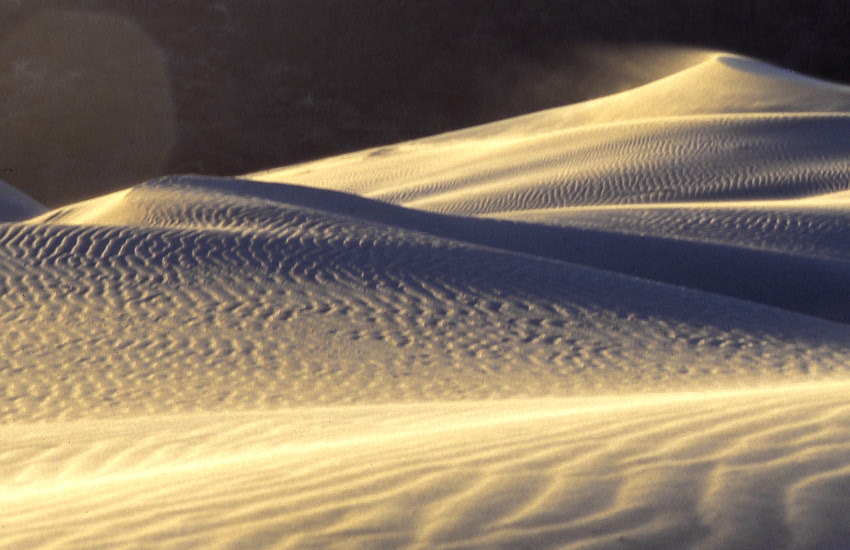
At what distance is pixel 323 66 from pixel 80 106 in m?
9.55

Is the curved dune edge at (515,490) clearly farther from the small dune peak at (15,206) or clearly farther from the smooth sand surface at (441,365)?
the small dune peak at (15,206)

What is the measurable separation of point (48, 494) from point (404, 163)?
70.0 feet

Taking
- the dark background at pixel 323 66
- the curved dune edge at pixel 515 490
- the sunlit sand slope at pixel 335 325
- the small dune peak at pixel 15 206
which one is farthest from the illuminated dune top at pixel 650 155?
the dark background at pixel 323 66

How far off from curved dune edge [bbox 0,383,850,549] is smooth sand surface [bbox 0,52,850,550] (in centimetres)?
1

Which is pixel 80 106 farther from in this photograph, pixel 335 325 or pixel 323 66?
pixel 335 325

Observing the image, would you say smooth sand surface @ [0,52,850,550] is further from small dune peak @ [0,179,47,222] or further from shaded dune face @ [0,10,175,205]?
shaded dune face @ [0,10,175,205]

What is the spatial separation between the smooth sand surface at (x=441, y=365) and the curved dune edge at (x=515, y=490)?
0.01 metres

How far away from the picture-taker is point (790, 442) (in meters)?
3.43

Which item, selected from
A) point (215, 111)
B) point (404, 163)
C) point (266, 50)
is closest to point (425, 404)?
point (404, 163)

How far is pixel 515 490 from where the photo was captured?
10.0ft

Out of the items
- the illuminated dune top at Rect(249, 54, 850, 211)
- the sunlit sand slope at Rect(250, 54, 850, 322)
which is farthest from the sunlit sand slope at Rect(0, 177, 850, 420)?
the illuminated dune top at Rect(249, 54, 850, 211)

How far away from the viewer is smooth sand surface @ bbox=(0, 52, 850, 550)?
2965 mm

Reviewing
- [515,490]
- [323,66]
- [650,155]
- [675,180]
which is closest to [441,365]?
[515,490]

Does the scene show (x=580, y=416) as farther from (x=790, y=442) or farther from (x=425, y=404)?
(x=425, y=404)
